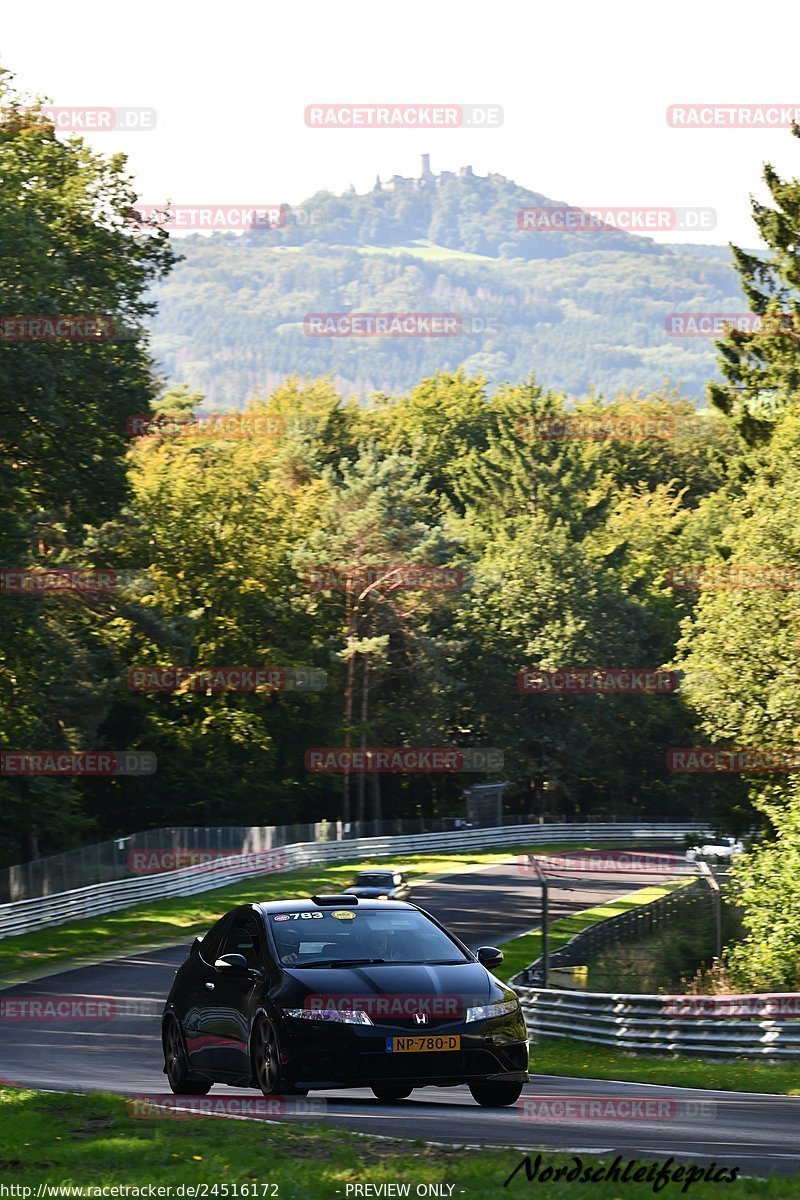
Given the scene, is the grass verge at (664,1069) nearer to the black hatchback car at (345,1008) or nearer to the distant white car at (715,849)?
the black hatchback car at (345,1008)

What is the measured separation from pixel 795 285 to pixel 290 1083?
152 ft

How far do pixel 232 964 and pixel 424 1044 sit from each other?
189 cm

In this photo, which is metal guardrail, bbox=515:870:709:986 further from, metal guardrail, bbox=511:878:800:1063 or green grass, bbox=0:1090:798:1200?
green grass, bbox=0:1090:798:1200

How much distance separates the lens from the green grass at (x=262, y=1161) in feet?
29.1

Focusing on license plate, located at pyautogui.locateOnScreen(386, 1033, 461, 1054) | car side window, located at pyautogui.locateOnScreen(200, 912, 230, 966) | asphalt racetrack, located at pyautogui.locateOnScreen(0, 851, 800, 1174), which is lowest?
asphalt racetrack, located at pyautogui.locateOnScreen(0, 851, 800, 1174)

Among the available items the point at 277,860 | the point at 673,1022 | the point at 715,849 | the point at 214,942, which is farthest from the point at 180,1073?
the point at 715,849

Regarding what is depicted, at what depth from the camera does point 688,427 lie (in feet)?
361

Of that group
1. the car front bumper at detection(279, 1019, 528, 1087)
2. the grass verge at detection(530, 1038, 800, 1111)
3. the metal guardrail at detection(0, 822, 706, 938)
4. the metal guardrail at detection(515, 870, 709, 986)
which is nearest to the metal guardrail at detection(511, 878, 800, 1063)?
the grass verge at detection(530, 1038, 800, 1111)

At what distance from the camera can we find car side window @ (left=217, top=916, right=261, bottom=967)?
1303cm

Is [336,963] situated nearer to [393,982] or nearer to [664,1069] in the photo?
[393,982]

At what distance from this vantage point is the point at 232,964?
42.4ft

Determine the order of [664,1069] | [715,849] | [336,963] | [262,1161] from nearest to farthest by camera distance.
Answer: [262,1161], [336,963], [664,1069], [715,849]

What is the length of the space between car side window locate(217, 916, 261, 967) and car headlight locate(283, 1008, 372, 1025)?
0.98m

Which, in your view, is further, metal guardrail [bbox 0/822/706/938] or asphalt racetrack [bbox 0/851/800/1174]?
metal guardrail [bbox 0/822/706/938]
